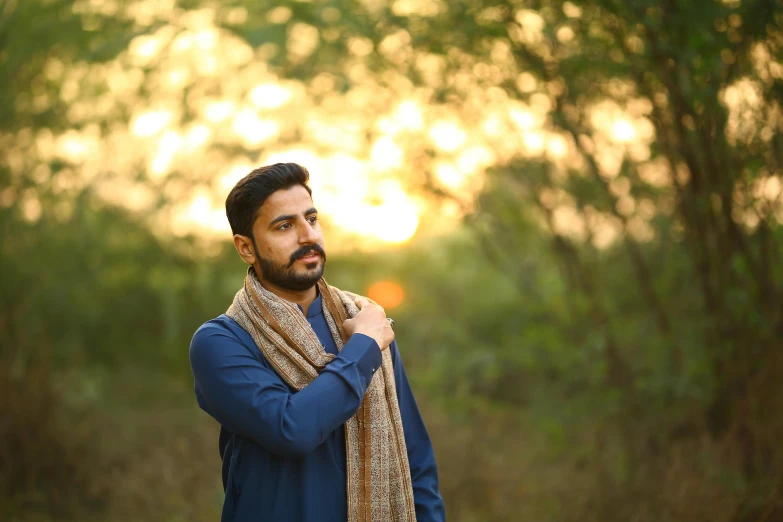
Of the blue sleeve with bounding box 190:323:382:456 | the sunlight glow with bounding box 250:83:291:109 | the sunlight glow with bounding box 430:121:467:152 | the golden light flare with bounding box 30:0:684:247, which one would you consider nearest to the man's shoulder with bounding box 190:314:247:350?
the blue sleeve with bounding box 190:323:382:456

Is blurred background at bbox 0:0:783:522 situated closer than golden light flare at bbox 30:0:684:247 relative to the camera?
Yes

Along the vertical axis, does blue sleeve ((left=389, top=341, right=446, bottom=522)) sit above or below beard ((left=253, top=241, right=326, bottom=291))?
below

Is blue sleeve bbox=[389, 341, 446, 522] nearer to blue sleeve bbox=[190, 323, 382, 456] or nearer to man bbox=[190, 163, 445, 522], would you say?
man bbox=[190, 163, 445, 522]

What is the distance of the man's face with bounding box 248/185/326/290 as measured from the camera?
6.13ft

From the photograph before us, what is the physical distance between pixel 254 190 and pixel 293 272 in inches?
9.0

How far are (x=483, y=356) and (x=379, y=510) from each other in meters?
4.07

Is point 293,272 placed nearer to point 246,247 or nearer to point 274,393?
point 246,247

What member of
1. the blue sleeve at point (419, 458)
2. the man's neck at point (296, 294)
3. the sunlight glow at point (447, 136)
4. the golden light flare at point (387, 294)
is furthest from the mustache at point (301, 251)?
the golden light flare at point (387, 294)

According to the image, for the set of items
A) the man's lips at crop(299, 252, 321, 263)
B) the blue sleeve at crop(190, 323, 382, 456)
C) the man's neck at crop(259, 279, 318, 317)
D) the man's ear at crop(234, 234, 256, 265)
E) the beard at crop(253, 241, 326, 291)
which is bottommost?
the blue sleeve at crop(190, 323, 382, 456)

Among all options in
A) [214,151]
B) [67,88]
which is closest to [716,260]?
[214,151]

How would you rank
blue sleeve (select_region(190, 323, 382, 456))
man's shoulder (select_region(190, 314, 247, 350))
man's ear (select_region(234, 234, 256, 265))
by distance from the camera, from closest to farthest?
blue sleeve (select_region(190, 323, 382, 456))
man's shoulder (select_region(190, 314, 247, 350))
man's ear (select_region(234, 234, 256, 265))

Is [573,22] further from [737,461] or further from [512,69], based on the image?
[737,461]

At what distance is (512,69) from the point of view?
183 inches

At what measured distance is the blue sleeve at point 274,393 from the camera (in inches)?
65.0
